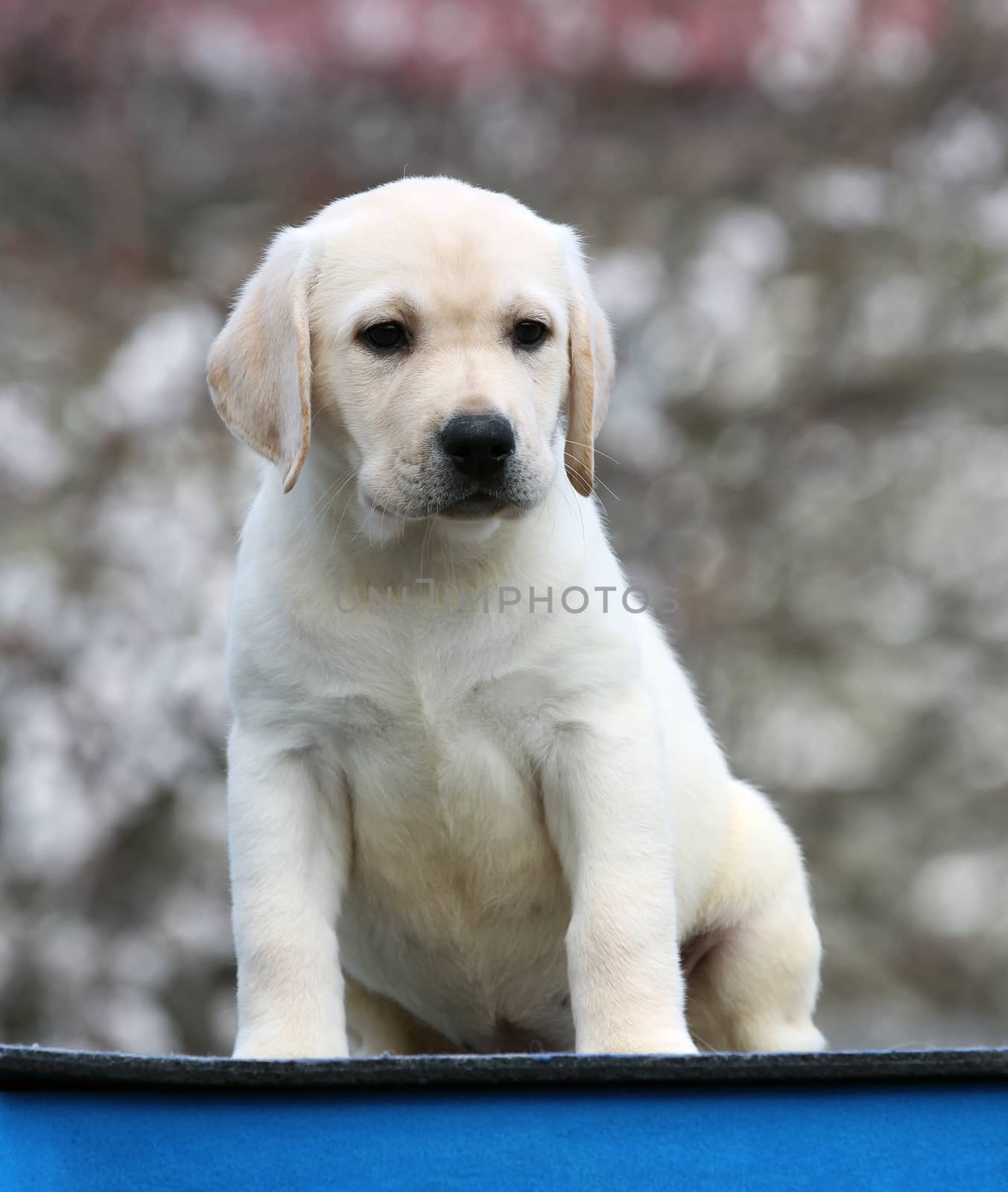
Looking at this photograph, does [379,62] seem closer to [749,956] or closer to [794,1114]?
[749,956]

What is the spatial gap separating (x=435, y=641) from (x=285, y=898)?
1.73ft

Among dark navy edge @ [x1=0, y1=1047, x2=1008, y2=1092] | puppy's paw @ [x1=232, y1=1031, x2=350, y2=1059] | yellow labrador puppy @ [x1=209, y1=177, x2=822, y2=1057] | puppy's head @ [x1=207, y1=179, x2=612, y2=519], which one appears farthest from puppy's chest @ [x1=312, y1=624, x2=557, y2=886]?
dark navy edge @ [x1=0, y1=1047, x2=1008, y2=1092]

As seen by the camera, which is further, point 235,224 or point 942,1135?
point 235,224

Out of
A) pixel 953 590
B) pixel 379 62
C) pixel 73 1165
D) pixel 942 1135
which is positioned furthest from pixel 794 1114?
pixel 379 62

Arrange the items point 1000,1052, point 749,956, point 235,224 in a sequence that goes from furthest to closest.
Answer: point 235,224, point 749,956, point 1000,1052

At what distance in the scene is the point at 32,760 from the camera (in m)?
6.61

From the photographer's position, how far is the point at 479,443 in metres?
2.83

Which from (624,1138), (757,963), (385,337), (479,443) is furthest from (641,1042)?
(385,337)

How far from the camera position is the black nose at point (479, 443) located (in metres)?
2.82

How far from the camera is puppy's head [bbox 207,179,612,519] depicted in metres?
2.88

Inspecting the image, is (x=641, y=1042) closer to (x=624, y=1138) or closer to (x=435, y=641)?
(x=624, y=1138)

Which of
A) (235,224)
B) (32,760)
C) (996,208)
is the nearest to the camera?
(32,760)

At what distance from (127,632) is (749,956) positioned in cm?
387

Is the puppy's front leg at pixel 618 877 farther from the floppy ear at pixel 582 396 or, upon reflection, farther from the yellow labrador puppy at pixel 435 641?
the floppy ear at pixel 582 396
